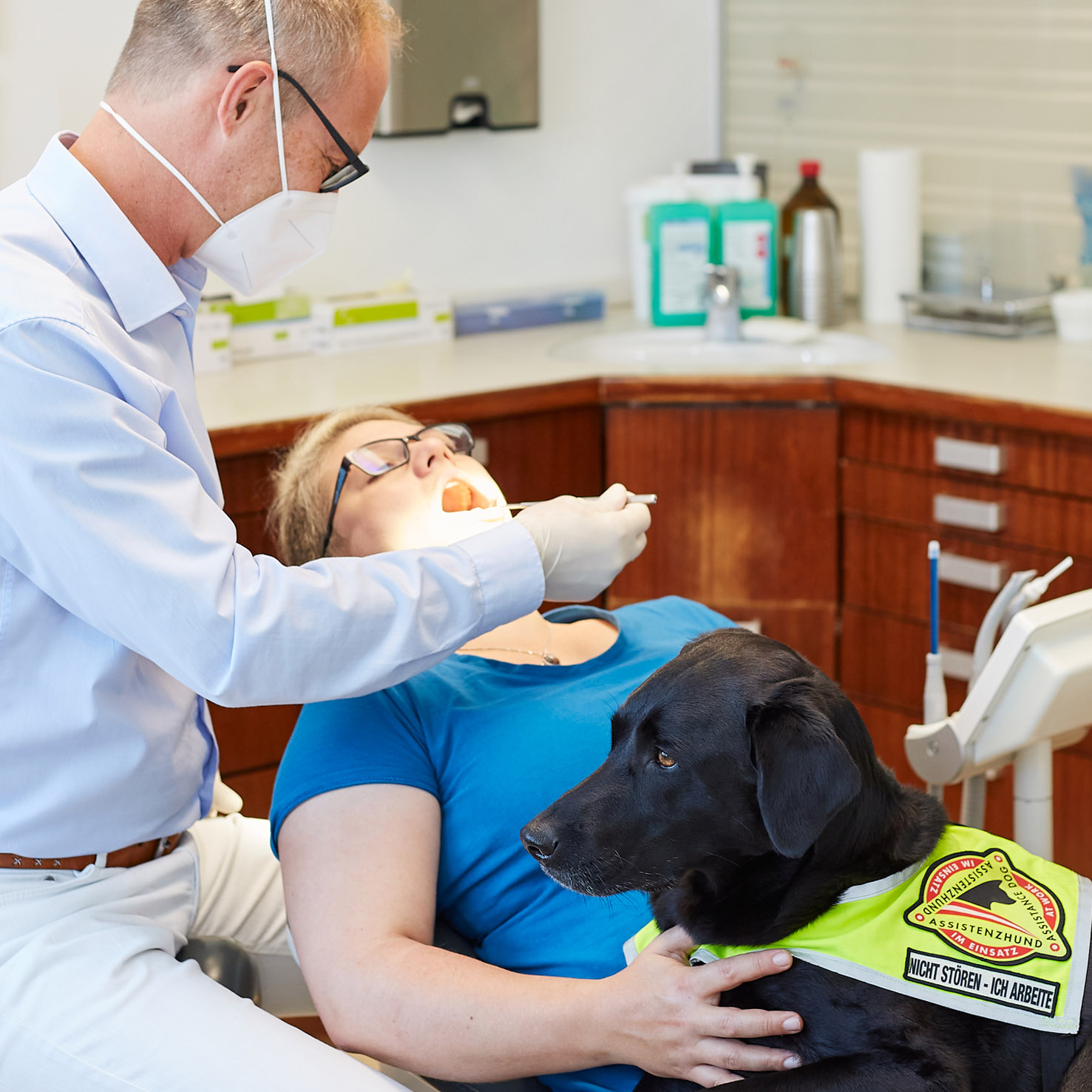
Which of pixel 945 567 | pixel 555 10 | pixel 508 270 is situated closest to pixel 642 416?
pixel 945 567

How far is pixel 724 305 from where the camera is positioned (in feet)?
9.26

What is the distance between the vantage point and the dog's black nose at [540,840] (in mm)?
1034

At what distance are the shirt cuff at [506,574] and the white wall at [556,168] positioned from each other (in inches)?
70.4

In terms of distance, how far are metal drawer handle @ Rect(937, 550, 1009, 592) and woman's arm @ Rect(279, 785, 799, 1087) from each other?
1.32 meters

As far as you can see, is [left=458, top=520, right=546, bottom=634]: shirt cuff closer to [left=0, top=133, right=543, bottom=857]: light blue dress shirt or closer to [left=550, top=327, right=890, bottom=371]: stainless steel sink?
[left=0, top=133, right=543, bottom=857]: light blue dress shirt

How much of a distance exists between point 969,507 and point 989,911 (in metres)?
1.33

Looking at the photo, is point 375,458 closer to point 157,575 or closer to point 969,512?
point 157,575

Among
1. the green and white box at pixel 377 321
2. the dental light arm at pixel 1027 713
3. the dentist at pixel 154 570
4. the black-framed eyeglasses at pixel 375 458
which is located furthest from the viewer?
the green and white box at pixel 377 321

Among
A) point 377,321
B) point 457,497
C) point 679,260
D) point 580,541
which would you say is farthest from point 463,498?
point 679,260

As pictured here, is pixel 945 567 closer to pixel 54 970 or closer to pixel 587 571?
pixel 587 571

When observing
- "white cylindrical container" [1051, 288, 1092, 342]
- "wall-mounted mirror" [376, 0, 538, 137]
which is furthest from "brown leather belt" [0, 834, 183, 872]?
"white cylindrical container" [1051, 288, 1092, 342]

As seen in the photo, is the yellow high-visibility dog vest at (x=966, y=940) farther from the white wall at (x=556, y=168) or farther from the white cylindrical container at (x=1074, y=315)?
the white wall at (x=556, y=168)

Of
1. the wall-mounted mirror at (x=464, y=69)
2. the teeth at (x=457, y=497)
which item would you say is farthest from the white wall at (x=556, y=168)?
the teeth at (x=457, y=497)

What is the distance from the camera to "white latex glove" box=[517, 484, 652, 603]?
124 centimetres
